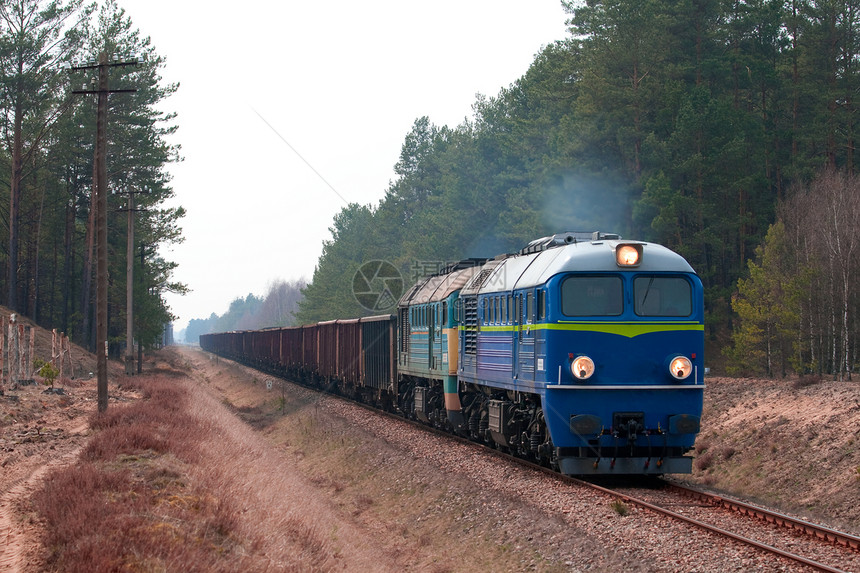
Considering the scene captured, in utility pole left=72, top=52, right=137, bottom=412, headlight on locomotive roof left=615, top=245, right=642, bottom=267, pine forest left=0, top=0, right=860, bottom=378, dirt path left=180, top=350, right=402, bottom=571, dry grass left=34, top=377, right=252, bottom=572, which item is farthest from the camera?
pine forest left=0, top=0, right=860, bottom=378

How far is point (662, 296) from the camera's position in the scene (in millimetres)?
13375

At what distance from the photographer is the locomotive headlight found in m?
12.9

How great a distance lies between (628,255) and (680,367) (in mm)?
1898

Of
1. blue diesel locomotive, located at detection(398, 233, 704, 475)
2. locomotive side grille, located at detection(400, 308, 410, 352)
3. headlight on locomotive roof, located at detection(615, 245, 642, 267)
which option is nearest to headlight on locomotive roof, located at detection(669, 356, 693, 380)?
blue diesel locomotive, located at detection(398, 233, 704, 475)

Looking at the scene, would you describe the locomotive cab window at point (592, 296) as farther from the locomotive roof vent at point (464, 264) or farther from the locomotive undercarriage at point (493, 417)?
the locomotive roof vent at point (464, 264)

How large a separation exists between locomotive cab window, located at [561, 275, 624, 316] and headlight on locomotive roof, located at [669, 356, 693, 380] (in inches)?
44.0

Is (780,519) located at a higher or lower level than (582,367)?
lower

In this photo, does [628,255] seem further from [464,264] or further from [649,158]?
[649,158]

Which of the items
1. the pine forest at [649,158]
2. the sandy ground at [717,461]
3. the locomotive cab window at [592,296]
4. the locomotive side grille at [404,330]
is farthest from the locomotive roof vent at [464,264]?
Result: the pine forest at [649,158]

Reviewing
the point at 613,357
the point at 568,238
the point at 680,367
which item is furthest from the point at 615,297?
the point at 568,238

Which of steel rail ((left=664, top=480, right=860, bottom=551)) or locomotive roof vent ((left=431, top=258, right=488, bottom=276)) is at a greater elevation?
locomotive roof vent ((left=431, top=258, right=488, bottom=276))

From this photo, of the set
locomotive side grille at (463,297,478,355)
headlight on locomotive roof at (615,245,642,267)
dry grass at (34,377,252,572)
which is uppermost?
headlight on locomotive roof at (615,245,642,267)

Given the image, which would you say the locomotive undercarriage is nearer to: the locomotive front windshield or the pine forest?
the locomotive front windshield

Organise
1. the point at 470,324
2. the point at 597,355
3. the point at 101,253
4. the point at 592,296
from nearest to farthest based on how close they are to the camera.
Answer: the point at 597,355 → the point at 592,296 → the point at 470,324 → the point at 101,253
